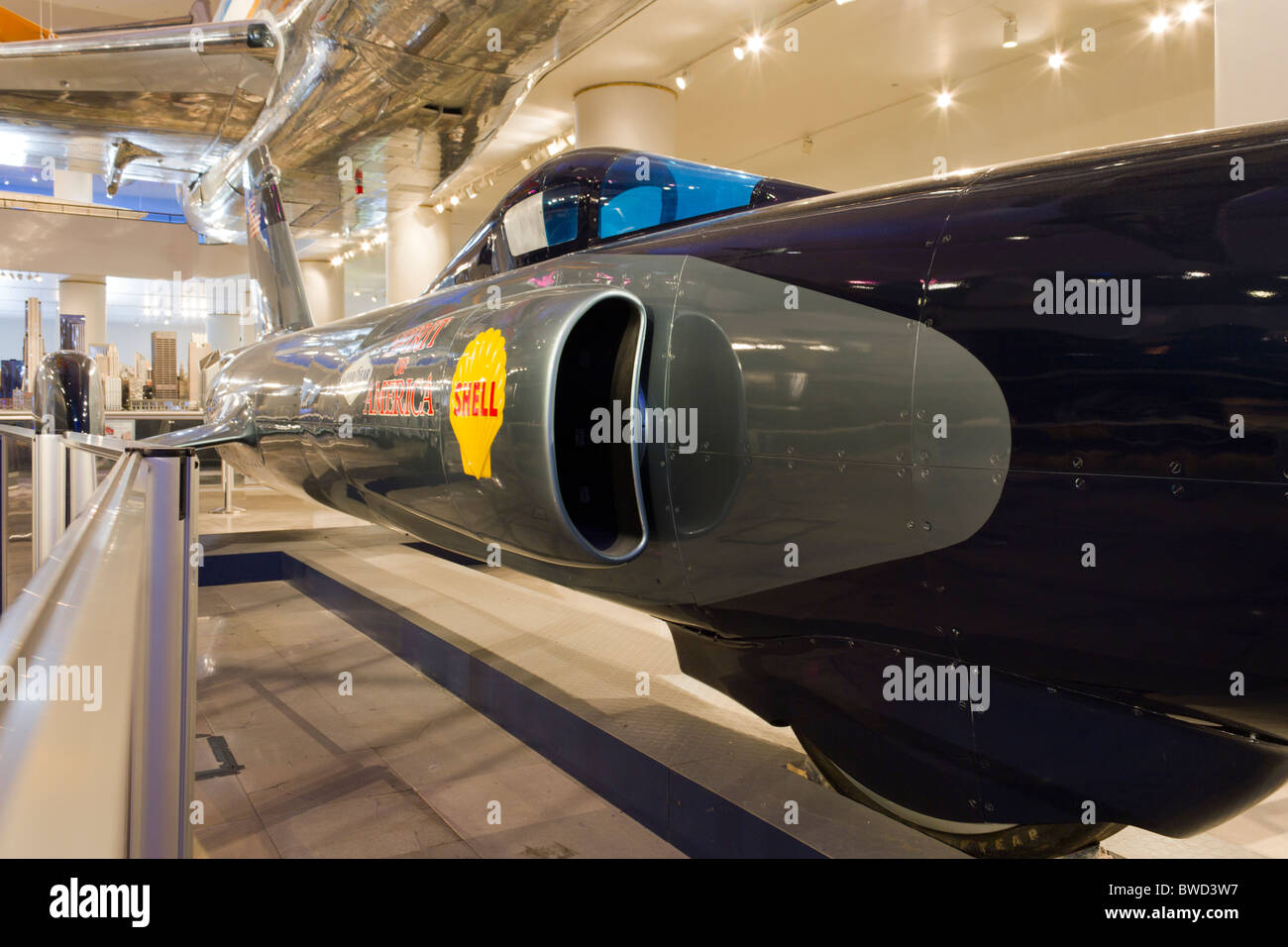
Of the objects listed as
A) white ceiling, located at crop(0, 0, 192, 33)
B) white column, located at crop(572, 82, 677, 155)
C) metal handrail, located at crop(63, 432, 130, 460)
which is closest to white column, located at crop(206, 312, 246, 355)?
→ white ceiling, located at crop(0, 0, 192, 33)

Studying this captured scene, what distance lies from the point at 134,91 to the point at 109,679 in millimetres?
8832

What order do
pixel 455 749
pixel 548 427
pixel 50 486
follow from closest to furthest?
pixel 548 427 < pixel 50 486 < pixel 455 749

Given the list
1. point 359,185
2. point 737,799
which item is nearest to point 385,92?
point 359,185

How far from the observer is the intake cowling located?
2.74 meters

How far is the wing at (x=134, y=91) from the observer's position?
719cm

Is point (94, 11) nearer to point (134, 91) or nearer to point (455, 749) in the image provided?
point (134, 91)

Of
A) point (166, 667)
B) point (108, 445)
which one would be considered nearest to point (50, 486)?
point (108, 445)

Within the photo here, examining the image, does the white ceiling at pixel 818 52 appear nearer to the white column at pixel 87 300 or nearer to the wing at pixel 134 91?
the wing at pixel 134 91

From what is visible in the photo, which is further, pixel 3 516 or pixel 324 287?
pixel 324 287

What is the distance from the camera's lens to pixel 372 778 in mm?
3783

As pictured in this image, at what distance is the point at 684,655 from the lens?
3174 mm

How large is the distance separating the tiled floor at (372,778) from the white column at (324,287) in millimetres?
14801

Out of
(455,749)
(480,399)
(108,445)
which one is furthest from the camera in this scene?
(455,749)

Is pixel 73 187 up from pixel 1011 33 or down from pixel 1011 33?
up
